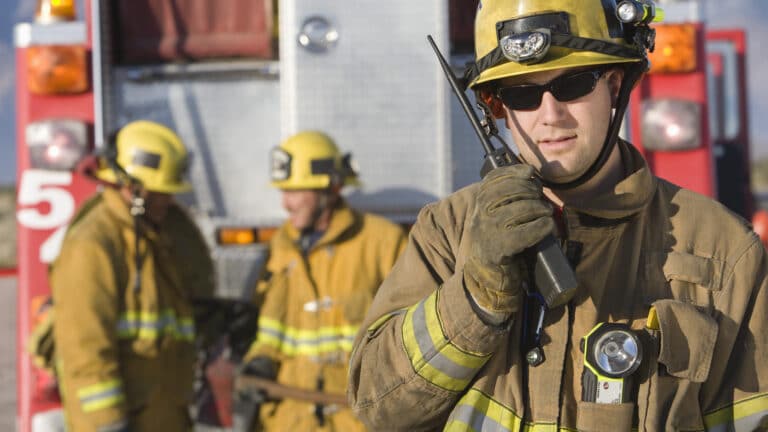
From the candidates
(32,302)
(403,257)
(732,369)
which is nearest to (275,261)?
(32,302)

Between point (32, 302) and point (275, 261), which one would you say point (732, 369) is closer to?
point (275, 261)

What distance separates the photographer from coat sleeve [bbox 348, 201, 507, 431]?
1.74 m

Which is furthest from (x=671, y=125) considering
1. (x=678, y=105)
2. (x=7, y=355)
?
(x=7, y=355)

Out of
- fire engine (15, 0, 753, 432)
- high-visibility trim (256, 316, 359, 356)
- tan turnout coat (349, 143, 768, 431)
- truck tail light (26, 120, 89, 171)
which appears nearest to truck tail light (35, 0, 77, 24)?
fire engine (15, 0, 753, 432)

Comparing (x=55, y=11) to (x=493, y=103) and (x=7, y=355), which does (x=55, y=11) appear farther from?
(x=7, y=355)

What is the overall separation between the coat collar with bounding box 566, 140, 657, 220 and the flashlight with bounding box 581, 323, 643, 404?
0.62 feet

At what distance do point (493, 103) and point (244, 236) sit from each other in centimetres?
210

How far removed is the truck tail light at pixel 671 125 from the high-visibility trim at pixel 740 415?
6.93 feet

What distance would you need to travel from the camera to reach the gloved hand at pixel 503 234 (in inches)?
65.5

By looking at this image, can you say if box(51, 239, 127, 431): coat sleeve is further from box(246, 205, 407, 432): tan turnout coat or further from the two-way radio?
the two-way radio

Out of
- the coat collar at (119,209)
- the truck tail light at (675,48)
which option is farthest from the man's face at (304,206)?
the truck tail light at (675,48)

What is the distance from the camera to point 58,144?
3.98m

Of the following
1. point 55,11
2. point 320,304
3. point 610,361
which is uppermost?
point 55,11

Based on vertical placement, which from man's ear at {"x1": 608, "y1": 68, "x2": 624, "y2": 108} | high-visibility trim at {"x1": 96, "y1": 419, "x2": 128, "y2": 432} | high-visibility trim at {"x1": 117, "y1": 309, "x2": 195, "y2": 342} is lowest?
high-visibility trim at {"x1": 96, "y1": 419, "x2": 128, "y2": 432}
